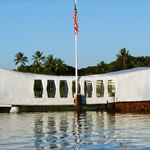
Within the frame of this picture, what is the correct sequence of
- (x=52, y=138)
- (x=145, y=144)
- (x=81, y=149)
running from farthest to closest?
(x=52, y=138) < (x=145, y=144) < (x=81, y=149)

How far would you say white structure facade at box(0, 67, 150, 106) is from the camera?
4078 cm

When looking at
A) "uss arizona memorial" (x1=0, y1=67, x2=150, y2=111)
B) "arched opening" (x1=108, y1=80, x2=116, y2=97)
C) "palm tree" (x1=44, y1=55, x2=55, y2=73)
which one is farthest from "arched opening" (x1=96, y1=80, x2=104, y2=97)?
"palm tree" (x1=44, y1=55, x2=55, y2=73)

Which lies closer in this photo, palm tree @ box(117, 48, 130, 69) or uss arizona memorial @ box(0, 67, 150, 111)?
uss arizona memorial @ box(0, 67, 150, 111)

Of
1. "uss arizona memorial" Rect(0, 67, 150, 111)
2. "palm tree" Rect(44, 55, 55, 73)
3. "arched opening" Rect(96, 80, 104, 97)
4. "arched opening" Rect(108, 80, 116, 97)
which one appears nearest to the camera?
"uss arizona memorial" Rect(0, 67, 150, 111)

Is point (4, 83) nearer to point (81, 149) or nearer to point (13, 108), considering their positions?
point (13, 108)

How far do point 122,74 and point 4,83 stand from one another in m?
12.7

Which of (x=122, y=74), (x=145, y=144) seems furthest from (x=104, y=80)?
(x=145, y=144)

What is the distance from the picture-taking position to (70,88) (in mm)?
41812

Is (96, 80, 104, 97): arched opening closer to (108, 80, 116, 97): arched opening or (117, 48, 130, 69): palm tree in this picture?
(108, 80, 116, 97): arched opening

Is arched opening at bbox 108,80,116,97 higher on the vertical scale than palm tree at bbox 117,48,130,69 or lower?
lower

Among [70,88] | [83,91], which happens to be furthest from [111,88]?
[70,88]

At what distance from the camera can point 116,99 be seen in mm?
42531

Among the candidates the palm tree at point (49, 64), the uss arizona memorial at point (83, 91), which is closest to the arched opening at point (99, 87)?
the uss arizona memorial at point (83, 91)

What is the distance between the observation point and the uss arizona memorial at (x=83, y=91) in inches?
1606
